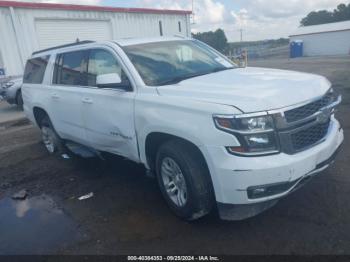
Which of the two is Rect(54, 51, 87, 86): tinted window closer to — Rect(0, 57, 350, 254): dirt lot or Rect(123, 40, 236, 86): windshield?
Rect(123, 40, 236, 86): windshield

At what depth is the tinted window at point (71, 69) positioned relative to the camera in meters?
4.78

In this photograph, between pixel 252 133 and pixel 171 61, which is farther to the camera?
pixel 171 61

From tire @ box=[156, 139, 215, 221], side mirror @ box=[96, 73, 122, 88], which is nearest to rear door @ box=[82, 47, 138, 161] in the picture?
side mirror @ box=[96, 73, 122, 88]

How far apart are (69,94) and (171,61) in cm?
177

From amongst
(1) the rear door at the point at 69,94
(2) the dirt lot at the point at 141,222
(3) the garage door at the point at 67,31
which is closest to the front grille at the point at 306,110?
Result: (2) the dirt lot at the point at 141,222

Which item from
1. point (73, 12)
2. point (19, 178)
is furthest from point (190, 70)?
point (73, 12)

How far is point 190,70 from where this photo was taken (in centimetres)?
415

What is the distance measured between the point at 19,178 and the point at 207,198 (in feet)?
12.4

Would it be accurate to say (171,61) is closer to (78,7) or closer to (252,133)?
(252,133)

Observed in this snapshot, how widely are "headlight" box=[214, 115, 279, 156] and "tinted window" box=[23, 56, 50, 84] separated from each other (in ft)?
14.0

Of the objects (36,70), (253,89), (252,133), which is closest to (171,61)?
(253,89)

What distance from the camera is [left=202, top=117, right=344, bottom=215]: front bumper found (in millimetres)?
2803

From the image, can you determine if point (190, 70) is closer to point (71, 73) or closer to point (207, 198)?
point (207, 198)

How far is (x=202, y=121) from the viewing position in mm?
2984
